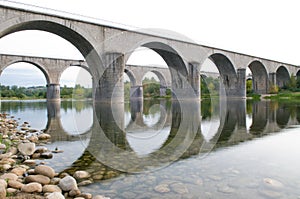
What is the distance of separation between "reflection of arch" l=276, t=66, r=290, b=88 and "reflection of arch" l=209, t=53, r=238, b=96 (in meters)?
18.5

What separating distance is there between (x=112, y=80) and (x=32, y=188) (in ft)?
56.8

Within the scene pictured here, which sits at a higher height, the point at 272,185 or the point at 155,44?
the point at 155,44

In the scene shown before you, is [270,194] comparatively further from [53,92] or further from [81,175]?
[53,92]

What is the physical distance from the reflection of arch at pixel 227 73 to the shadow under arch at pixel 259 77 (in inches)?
304

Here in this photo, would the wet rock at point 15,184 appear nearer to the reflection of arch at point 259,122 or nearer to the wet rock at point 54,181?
the wet rock at point 54,181

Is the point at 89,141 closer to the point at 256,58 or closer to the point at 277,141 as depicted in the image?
the point at 277,141

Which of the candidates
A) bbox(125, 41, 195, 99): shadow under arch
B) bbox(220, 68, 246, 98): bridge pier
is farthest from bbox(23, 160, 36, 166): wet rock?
bbox(220, 68, 246, 98): bridge pier

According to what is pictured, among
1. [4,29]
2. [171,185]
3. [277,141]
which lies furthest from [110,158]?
[4,29]

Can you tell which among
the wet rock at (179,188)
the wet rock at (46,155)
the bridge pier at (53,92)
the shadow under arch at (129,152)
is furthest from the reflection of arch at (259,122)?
the bridge pier at (53,92)

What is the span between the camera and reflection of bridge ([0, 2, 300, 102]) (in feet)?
55.5

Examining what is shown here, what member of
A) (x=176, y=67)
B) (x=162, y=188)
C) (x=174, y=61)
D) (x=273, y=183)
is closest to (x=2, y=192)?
(x=162, y=188)

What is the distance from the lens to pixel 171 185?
3.27 meters

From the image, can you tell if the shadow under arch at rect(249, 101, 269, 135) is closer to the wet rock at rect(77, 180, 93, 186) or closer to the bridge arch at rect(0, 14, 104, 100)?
the wet rock at rect(77, 180, 93, 186)

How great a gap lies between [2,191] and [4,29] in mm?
15838
